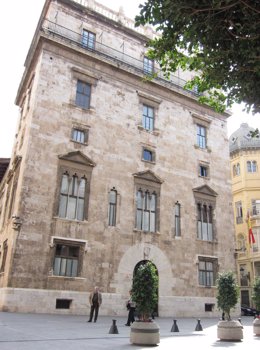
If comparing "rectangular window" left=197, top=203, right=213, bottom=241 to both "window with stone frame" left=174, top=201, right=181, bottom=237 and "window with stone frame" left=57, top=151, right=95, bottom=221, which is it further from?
"window with stone frame" left=57, top=151, right=95, bottom=221

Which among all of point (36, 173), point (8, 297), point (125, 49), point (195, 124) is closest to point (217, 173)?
point (195, 124)

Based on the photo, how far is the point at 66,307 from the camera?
2008 cm

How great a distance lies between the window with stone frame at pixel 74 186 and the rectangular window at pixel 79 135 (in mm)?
1130

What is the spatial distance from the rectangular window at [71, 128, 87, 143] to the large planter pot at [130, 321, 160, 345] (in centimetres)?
1500

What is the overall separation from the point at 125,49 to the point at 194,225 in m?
14.9

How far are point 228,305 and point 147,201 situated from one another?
12560 millimetres

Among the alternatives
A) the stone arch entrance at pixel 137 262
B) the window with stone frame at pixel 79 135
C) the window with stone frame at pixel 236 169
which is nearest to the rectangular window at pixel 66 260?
the stone arch entrance at pixel 137 262

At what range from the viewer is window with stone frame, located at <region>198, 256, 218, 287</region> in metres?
26.2

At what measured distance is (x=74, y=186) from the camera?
73.7 feet

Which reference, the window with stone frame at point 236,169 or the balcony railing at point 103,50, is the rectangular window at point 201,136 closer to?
the balcony railing at point 103,50

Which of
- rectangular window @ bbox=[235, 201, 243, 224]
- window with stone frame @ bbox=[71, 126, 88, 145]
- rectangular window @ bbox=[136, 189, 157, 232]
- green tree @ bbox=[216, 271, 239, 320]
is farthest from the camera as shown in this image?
rectangular window @ bbox=[235, 201, 243, 224]

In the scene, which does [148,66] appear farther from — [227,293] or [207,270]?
[227,293]

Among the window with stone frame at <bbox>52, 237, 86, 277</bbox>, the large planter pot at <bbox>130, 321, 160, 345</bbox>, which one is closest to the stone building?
the window with stone frame at <bbox>52, 237, 86, 277</bbox>

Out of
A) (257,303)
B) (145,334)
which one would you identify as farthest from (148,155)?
(145,334)
